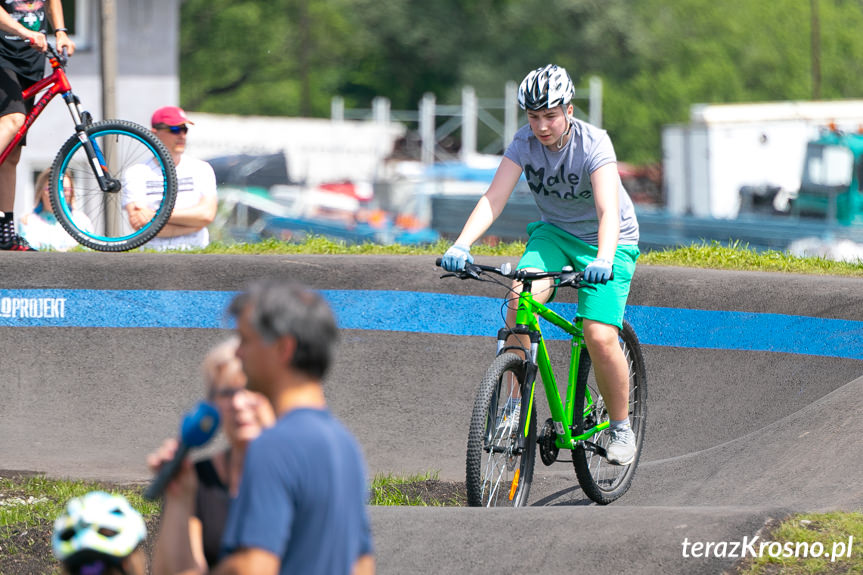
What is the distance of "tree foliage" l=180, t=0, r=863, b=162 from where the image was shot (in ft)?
219

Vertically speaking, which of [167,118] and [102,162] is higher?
[167,118]

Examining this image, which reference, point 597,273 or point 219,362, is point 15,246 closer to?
point 597,273

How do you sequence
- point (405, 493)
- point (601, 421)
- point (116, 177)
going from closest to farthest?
point (601, 421), point (405, 493), point (116, 177)

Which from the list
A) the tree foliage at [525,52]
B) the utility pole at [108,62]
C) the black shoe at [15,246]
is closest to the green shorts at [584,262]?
the black shoe at [15,246]

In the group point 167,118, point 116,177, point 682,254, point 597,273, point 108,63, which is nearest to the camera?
point 597,273

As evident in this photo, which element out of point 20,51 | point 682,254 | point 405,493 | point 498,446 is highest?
point 20,51

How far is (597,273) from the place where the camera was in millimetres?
5383

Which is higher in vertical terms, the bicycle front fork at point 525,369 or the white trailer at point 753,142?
the white trailer at point 753,142

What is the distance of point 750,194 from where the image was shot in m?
26.0

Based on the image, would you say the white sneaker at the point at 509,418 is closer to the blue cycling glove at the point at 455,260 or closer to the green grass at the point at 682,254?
the blue cycling glove at the point at 455,260

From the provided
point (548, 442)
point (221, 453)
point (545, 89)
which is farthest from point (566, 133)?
point (221, 453)

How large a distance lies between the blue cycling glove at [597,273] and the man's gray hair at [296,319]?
2684 mm

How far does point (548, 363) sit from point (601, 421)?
0.70 metres

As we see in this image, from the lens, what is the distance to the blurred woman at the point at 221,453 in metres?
2.86
